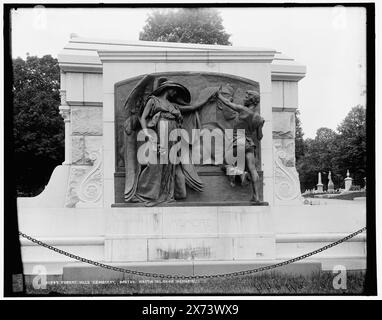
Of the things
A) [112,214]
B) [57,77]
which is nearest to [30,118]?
[57,77]

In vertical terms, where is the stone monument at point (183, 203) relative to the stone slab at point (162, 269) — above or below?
above

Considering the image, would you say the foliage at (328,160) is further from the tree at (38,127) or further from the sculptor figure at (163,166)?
the tree at (38,127)

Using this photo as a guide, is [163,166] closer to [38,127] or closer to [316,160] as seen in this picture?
[38,127]

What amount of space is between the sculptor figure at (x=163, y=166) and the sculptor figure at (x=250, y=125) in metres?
0.72

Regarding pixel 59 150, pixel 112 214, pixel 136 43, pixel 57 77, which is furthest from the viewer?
pixel 59 150

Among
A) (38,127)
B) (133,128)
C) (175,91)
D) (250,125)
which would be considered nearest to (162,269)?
(133,128)

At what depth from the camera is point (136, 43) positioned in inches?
424

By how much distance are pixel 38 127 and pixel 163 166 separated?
1618cm

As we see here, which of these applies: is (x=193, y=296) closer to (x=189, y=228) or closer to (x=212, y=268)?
(x=212, y=268)

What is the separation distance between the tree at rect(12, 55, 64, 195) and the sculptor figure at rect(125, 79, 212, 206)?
996 centimetres

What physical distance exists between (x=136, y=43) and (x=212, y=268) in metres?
4.55

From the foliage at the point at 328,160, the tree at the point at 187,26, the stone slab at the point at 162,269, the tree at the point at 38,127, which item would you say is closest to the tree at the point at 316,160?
the foliage at the point at 328,160

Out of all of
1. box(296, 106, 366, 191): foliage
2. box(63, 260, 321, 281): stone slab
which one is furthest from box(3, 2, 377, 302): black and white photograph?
box(296, 106, 366, 191): foliage

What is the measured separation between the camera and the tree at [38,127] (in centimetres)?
2002
